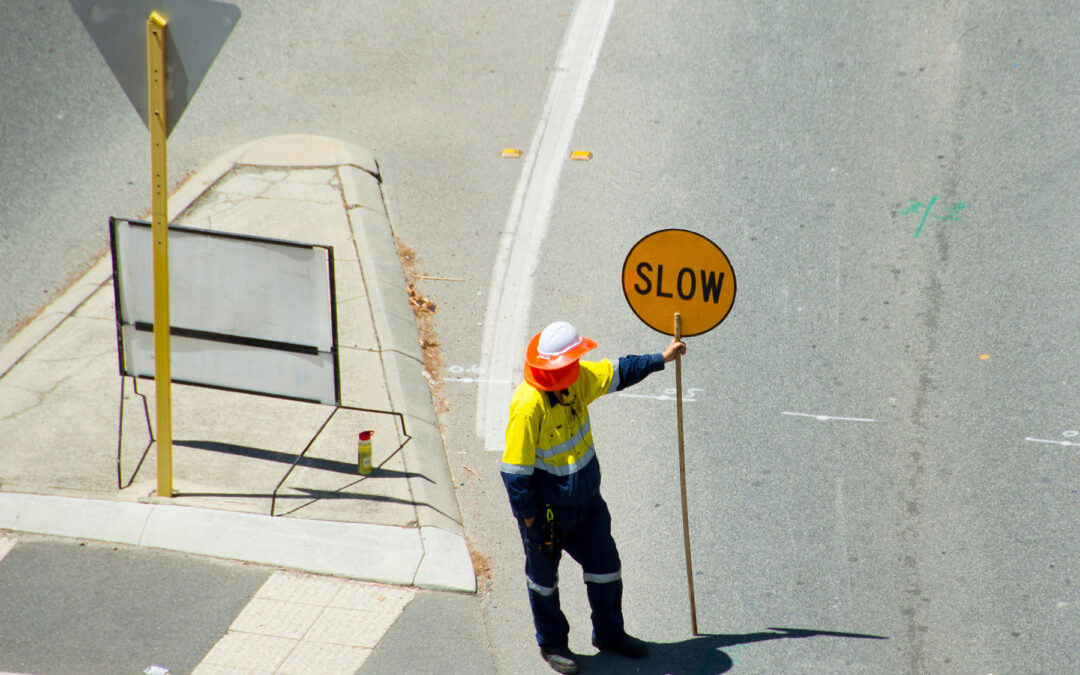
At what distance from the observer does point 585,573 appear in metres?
5.70

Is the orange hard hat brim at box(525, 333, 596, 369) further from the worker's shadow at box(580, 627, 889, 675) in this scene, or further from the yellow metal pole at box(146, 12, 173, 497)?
the yellow metal pole at box(146, 12, 173, 497)

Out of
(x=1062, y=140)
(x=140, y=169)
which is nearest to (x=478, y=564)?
(x=140, y=169)

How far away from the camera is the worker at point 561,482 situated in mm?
5359

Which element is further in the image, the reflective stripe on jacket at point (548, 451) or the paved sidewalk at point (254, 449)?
A: the paved sidewalk at point (254, 449)

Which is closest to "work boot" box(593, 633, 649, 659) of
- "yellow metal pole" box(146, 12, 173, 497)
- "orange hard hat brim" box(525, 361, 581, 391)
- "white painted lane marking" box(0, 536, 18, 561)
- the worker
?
the worker

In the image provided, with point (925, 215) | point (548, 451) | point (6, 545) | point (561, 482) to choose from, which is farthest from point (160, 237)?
point (925, 215)

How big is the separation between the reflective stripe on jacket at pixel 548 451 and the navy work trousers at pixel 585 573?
16 cm

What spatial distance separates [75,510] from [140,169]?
15.3 ft

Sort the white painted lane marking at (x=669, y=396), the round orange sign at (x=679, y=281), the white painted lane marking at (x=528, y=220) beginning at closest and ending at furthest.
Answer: the round orange sign at (x=679, y=281)
the white painted lane marking at (x=669, y=396)
the white painted lane marking at (x=528, y=220)

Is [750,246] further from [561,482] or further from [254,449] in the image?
[254,449]

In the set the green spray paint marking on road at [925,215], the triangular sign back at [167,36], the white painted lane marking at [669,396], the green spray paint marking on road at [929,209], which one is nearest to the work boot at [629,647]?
the white painted lane marking at [669,396]

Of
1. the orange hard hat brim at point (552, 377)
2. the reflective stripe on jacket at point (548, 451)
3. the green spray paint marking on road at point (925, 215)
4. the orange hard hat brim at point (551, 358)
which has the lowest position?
the reflective stripe on jacket at point (548, 451)

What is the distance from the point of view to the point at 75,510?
6.50 m

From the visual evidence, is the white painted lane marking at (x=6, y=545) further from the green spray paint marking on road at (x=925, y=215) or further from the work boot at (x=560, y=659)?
the green spray paint marking on road at (x=925, y=215)
